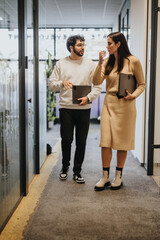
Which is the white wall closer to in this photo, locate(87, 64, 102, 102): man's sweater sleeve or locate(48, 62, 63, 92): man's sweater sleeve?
locate(87, 64, 102, 102): man's sweater sleeve

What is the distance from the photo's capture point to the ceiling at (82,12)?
628 cm

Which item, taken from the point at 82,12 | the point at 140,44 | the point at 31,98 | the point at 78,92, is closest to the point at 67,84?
the point at 78,92

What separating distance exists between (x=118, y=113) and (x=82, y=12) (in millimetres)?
5093

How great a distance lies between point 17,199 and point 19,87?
0.88 m

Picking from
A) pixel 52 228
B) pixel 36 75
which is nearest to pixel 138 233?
pixel 52 228

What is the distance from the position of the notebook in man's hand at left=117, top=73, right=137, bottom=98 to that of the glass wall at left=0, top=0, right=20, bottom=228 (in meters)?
0.85

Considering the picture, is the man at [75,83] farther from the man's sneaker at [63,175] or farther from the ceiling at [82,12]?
the ceiling at [82,12]

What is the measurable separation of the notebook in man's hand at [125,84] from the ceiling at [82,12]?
13.3 ft

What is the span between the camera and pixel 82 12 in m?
7.05

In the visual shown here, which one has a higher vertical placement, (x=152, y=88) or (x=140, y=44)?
(x=140, y=44)

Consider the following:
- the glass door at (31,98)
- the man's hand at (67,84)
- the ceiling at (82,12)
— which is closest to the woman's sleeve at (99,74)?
the man's hand at (67,84)

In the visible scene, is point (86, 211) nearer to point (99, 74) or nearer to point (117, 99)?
point (117, 99)

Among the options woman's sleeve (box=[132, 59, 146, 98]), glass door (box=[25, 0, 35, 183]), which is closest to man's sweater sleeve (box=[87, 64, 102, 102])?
woman's sleeve (box=[132, 59, 146, 98])

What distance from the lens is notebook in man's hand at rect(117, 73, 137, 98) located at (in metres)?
2.51
